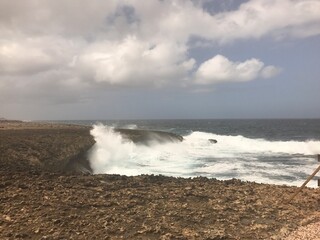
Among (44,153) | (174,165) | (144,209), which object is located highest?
(44,153)

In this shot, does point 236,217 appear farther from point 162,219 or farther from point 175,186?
point 175,186

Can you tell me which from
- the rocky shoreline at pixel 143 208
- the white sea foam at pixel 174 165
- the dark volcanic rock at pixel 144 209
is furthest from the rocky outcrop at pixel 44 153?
the dark volcanic rock at pixel 144 209

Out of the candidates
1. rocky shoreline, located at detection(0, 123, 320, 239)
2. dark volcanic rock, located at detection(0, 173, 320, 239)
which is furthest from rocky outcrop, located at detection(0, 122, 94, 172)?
dark volcanic rock, located at detection(0, 173, 320, 239)

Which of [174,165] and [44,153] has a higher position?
[44,153]

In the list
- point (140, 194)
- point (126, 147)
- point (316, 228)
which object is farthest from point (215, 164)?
point (316, 228)

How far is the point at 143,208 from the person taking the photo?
11508mm

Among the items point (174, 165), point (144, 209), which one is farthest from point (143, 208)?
point (174, 165)

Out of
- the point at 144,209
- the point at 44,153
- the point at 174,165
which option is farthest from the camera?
the point at 174,165

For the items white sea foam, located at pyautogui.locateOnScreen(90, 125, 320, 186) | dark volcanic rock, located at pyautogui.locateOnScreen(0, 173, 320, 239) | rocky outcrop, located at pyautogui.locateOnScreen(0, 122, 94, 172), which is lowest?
white sea foam, located at pyautogui.locateOnScreen(90, 125, 320, 186)

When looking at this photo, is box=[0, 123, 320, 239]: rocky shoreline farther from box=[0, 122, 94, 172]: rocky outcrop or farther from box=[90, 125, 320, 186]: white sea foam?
box=[90, 125, 320, 186]: white sea foam

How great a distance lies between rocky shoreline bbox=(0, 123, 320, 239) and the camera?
387 inches

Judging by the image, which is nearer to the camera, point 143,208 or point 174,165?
point 143,208

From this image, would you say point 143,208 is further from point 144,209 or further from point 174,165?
point 174,165

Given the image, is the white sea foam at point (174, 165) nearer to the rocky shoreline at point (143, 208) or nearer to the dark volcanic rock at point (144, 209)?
the rocky shoreline at point (143, 208)
